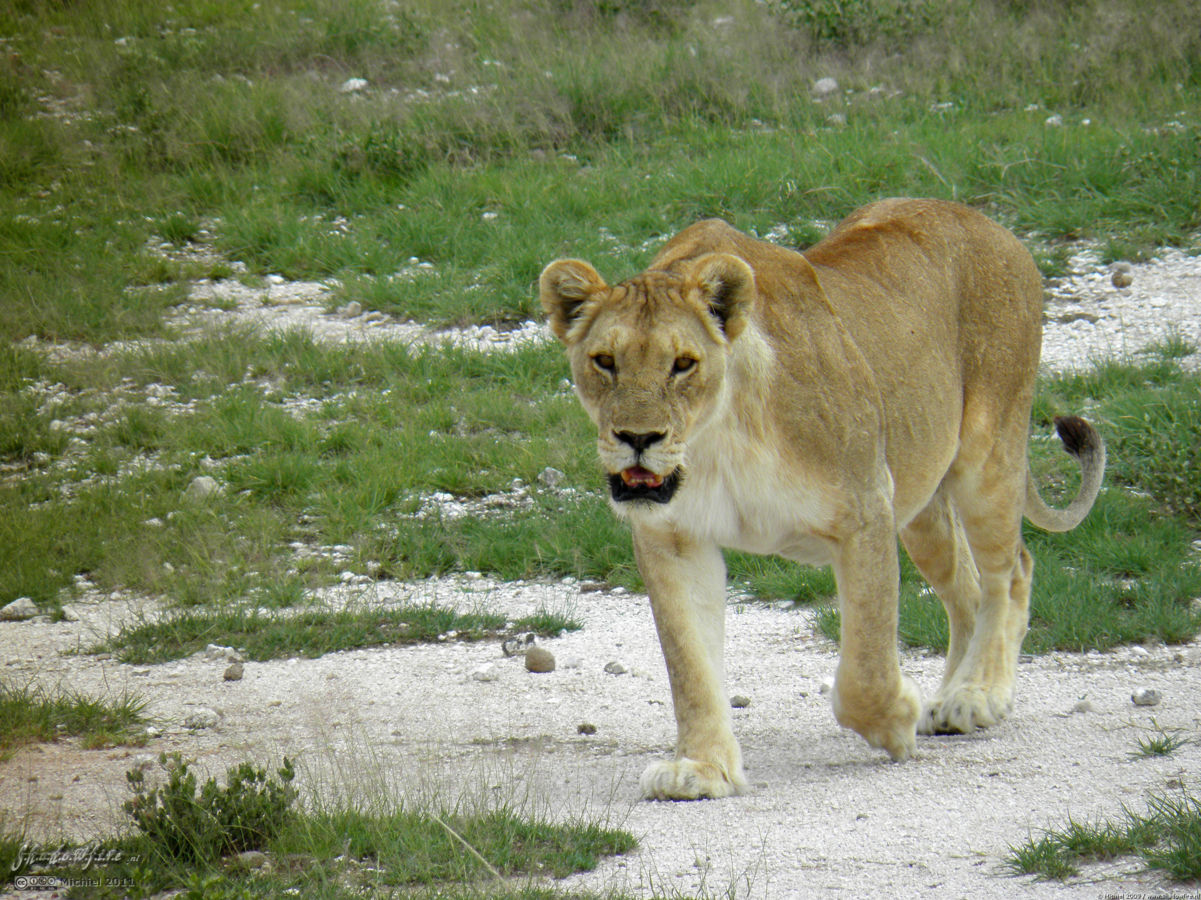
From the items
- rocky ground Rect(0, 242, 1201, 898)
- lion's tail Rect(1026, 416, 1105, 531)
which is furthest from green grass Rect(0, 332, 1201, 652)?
lion's tail Rect(1026, 416, 1105, 531)

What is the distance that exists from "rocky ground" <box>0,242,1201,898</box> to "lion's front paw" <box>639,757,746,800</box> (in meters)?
0.05

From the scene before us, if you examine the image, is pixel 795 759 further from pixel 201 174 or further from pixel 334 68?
pixel 334 68

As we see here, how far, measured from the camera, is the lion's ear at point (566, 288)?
134 inches

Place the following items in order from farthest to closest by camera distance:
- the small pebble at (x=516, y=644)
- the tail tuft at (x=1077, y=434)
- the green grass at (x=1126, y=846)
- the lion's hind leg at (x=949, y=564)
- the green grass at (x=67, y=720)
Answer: the small pebble at (x=516, y=644) < the tail tuft at (x=1077, y=434) < the lion's hind leg at (x=949, y=564) < the green grass at (x=67, y=720) < the green grass at (x=1126, y=846)

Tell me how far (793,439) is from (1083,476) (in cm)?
171

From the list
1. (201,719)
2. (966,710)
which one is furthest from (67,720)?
(966,710)

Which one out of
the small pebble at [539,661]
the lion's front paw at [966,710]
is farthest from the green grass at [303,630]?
the lion's front paw at [966,710]

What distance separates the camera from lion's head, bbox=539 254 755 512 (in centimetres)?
311

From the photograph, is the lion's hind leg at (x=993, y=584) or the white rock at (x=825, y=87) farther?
the white rock at (x=825, y=87)

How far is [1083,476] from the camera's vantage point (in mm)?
4633

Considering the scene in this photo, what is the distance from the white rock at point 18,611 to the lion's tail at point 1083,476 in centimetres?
368

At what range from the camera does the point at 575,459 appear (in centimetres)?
629

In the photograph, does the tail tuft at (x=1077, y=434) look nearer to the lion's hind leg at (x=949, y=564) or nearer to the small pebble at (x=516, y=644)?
the lion's hind leg at (x=949, y=564)

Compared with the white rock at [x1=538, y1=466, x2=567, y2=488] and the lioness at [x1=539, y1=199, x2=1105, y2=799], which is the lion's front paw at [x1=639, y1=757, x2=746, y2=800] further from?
the white rock at [x1=538, y1=466, x2=567, y2=488]
